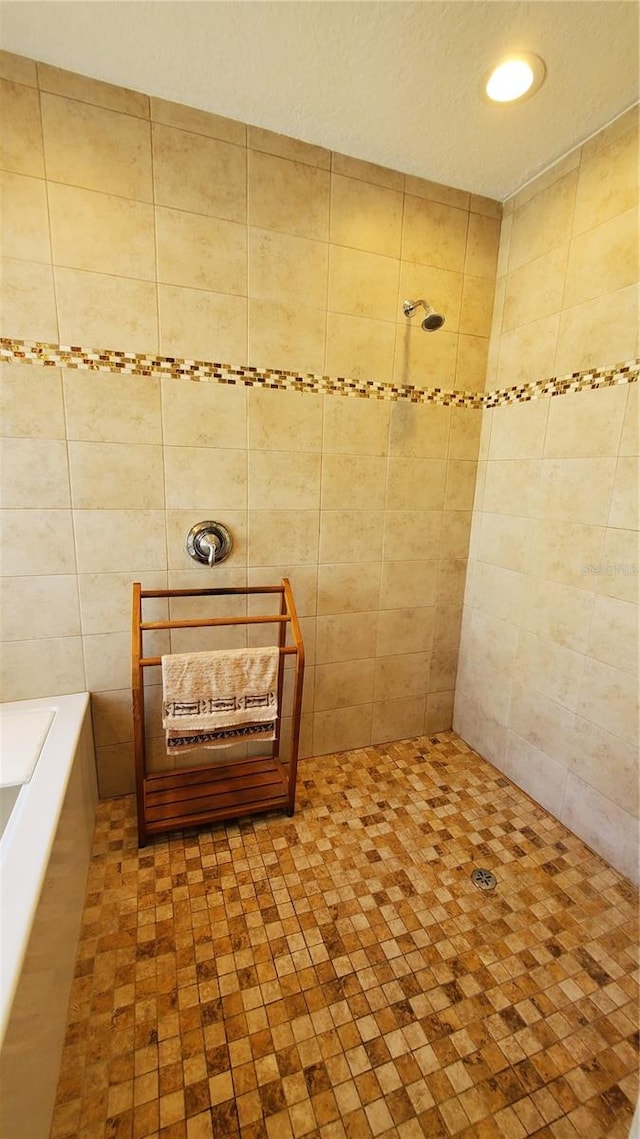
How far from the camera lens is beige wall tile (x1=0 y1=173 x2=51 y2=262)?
127cm

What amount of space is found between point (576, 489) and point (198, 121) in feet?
5.59

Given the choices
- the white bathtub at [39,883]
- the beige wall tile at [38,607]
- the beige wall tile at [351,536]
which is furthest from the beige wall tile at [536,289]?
the white bathtub at [39,883]

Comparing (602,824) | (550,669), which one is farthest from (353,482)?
(602,824)

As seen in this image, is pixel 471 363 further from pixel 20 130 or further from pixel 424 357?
pixel 20 130

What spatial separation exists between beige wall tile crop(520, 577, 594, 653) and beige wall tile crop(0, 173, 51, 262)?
6.51 ft

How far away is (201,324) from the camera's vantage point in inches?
59.3

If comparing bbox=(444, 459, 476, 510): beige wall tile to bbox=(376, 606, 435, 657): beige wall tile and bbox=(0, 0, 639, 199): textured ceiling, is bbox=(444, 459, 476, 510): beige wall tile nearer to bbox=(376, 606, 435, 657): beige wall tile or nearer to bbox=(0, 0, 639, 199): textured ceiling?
bbox=(376, 606, 435, 657): beige wall tile

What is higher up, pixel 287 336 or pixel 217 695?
pixel 287 336

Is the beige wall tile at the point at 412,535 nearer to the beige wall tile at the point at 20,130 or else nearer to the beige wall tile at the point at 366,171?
the beige wall tile at the point at 366,171

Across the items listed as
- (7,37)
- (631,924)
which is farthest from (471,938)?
(7,37)

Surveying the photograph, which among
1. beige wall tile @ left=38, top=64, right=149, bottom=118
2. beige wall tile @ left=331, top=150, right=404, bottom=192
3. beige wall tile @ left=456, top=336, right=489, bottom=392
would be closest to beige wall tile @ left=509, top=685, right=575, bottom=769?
beige wall tile @ left=456, top=336, right=489, bottom=392

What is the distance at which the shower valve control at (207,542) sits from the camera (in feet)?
5.24

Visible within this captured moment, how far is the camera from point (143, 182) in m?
1.37

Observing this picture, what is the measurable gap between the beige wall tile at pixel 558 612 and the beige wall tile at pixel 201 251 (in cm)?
153
